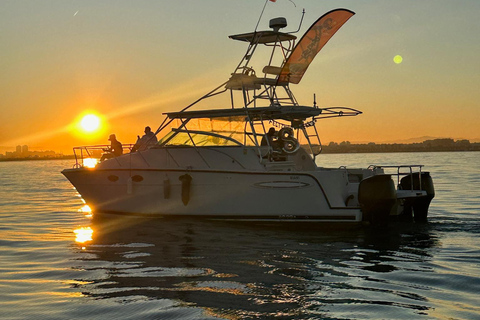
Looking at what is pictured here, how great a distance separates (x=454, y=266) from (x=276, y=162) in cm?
522

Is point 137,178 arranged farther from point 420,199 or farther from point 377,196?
point 420,199

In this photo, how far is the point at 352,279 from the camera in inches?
310

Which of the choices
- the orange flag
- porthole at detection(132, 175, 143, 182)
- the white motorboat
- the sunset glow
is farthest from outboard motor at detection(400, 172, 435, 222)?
the sunset glow

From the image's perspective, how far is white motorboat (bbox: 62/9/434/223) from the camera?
12.1 metres

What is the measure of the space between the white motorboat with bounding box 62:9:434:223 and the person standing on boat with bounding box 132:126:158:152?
Result: 380 millimetres

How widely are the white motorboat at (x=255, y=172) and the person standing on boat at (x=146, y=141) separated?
1.25ft

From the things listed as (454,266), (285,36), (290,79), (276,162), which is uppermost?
(285,36)

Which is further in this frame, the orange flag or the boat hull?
the orange flag

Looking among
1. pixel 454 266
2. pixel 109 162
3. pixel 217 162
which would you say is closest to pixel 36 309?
pixel 454 266

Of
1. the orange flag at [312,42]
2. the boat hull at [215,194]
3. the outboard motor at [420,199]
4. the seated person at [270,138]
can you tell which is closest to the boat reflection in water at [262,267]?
the boat hull at [215,194]

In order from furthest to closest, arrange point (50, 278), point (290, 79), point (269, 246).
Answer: point (290, 79)
point (269, 246)
point (50, 278)

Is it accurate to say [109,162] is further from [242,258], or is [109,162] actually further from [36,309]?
[36,309]

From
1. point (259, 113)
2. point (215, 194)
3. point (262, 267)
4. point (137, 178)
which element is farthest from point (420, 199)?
point (137, 178)

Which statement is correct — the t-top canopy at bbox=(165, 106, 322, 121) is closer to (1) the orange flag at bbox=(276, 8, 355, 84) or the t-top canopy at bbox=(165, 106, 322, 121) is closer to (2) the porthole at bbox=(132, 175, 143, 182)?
(1) the orange flag at bbox=(276, 8, 355, 84)
